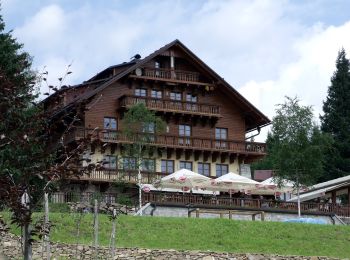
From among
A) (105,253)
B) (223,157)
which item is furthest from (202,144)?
(105,253)

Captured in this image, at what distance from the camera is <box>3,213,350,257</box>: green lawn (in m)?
24.4

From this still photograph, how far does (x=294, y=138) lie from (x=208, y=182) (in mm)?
4974

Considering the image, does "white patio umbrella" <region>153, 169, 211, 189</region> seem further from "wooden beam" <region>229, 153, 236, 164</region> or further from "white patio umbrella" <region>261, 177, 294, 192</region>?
"wooden beam" <region>229, 153, 236, 164</region>

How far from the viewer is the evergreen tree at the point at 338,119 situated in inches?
2628

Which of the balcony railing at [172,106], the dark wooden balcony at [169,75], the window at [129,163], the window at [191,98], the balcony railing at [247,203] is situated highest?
the dark wooden balcony at [169,75]

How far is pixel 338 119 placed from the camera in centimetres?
6931

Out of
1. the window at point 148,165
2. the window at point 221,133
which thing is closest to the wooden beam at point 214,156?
the window at point 221,133

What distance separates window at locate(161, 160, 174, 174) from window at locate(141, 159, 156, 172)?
2.70 meters

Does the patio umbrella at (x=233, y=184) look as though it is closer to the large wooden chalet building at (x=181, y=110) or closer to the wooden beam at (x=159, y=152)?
the large wooden chalet building at (x=181, y=110)

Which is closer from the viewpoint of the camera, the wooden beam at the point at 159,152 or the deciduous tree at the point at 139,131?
the deciduous tree at the point at 139,131

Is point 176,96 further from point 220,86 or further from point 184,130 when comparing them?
point 220,86

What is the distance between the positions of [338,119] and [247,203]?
3056 cm

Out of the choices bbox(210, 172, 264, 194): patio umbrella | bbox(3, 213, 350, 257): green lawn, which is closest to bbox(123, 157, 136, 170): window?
bbox(210, 172, 264, 194): patio umbrella

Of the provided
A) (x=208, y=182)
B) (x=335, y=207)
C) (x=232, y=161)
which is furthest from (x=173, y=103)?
(x=335, y=207)
